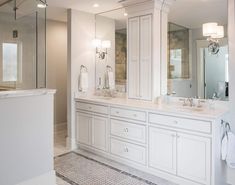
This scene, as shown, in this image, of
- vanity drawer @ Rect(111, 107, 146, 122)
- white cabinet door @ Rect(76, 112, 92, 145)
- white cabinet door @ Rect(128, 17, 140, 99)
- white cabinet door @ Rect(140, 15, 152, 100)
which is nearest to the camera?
vanity drawer @ Rect(111, 107, 146, 122)

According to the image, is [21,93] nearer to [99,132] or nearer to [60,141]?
[99,132]

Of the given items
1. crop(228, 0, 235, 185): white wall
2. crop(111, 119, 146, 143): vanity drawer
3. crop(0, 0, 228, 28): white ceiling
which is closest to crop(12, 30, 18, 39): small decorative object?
crop(0, 0, 228, 28): white ceiling

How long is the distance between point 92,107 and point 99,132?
0.41m

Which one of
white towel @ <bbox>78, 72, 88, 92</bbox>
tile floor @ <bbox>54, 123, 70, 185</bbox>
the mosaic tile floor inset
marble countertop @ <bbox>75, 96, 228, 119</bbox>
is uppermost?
white towel @ <bbox>78, 72, 88, 92</bbox>

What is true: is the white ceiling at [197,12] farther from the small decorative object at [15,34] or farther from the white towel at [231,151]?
the small decorative object at [15,34]

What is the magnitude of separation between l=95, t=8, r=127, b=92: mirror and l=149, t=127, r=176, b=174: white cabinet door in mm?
1262

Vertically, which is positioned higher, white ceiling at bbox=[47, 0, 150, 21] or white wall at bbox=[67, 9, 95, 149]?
white ceiling at bbox=[47, 0, 150, 21]

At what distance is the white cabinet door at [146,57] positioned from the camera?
3.39 meters

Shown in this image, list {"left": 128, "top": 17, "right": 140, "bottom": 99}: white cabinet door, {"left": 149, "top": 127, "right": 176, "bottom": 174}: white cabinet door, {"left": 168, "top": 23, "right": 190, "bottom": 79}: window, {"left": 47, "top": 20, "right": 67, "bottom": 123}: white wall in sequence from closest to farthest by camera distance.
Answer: {"left": 149, "top": 127, "right": 176, "bottom": 174}: white cabinet door, {"left": 168, "top": 23, "right": 190, "bottom": 79}: window, {"left": 128, "top": 17, "right": 140, "bottom": 99}: white cabinet door, {"left": 47, "top": 20, "right": 67, "bottom": 123}: white wall

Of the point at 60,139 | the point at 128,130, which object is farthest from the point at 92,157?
the point at 60,139

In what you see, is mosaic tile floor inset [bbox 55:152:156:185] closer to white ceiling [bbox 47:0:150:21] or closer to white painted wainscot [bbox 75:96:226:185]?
white painted wainscot [bbox 75:96:226:185]

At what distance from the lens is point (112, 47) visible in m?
4.14

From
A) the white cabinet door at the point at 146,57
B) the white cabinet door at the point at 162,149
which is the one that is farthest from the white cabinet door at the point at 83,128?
the white cabinet door at the point at 162,149

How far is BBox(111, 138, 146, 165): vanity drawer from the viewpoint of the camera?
3097 mm
